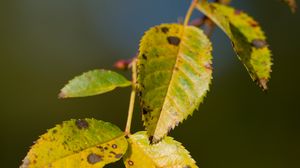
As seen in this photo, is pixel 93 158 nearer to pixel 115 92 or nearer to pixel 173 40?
pixel 173 40

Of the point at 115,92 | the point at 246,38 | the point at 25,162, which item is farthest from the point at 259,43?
the point at 115,92

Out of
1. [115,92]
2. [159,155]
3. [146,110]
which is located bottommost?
[115,92]

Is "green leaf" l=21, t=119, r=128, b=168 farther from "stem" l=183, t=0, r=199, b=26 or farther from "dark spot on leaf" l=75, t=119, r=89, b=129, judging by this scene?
"stem" l=183, t=0, r=199, b=26

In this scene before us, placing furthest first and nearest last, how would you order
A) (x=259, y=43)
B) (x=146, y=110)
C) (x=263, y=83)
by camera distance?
(x=259, y=43) → (x=263, y=83) → (x=146, y=110)

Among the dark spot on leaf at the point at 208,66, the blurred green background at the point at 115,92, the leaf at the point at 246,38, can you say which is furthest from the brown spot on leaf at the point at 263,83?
the blurred green background at the point at 115,92

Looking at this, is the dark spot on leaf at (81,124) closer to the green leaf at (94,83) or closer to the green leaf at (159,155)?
the green leaf at (159,155)

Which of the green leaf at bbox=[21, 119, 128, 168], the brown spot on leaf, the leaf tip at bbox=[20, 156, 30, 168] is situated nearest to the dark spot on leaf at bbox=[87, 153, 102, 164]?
the green leaf at bbox=[21, 119, 128, 168]

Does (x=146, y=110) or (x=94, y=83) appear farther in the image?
(x=94, y=83)
